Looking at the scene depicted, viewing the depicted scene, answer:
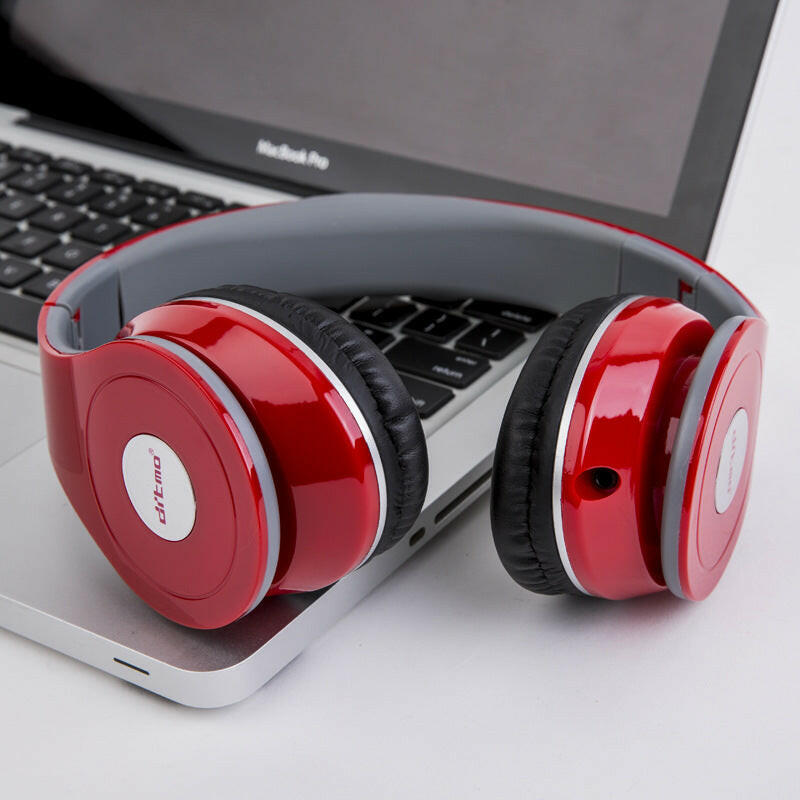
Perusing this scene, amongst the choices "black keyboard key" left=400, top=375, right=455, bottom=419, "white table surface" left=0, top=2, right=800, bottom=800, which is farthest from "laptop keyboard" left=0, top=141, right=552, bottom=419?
"white table surface" left=0, top=2, right=800, bottom=800

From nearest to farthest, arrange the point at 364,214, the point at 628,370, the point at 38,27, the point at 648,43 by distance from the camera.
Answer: the point at 628,370, the point at 364,214, the point at 648,43, the point at 38,27

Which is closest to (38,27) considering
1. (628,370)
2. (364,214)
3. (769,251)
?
(364,214)

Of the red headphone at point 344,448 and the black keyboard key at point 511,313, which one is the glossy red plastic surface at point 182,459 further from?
the black keyboard key at point 511,313

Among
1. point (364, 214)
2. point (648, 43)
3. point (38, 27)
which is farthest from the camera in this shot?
point (38, 27)

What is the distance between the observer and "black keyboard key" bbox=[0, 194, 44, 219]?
902 millimetres

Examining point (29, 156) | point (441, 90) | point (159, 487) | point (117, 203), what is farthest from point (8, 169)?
point (159, 487)

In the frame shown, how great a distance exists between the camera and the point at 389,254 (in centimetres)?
72

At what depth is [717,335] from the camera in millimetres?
481

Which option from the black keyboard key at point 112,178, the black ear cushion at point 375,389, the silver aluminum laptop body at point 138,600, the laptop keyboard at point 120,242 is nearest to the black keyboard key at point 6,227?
the laptop keyboard at point 120,242

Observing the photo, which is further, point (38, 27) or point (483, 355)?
point (38, 27)

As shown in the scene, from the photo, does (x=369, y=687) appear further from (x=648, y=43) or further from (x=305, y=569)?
(x=648, y=43)

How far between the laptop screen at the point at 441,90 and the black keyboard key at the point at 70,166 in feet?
0.22

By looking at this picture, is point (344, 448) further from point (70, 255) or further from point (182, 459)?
point (70, 255)

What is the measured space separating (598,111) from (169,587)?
0.55 metres
